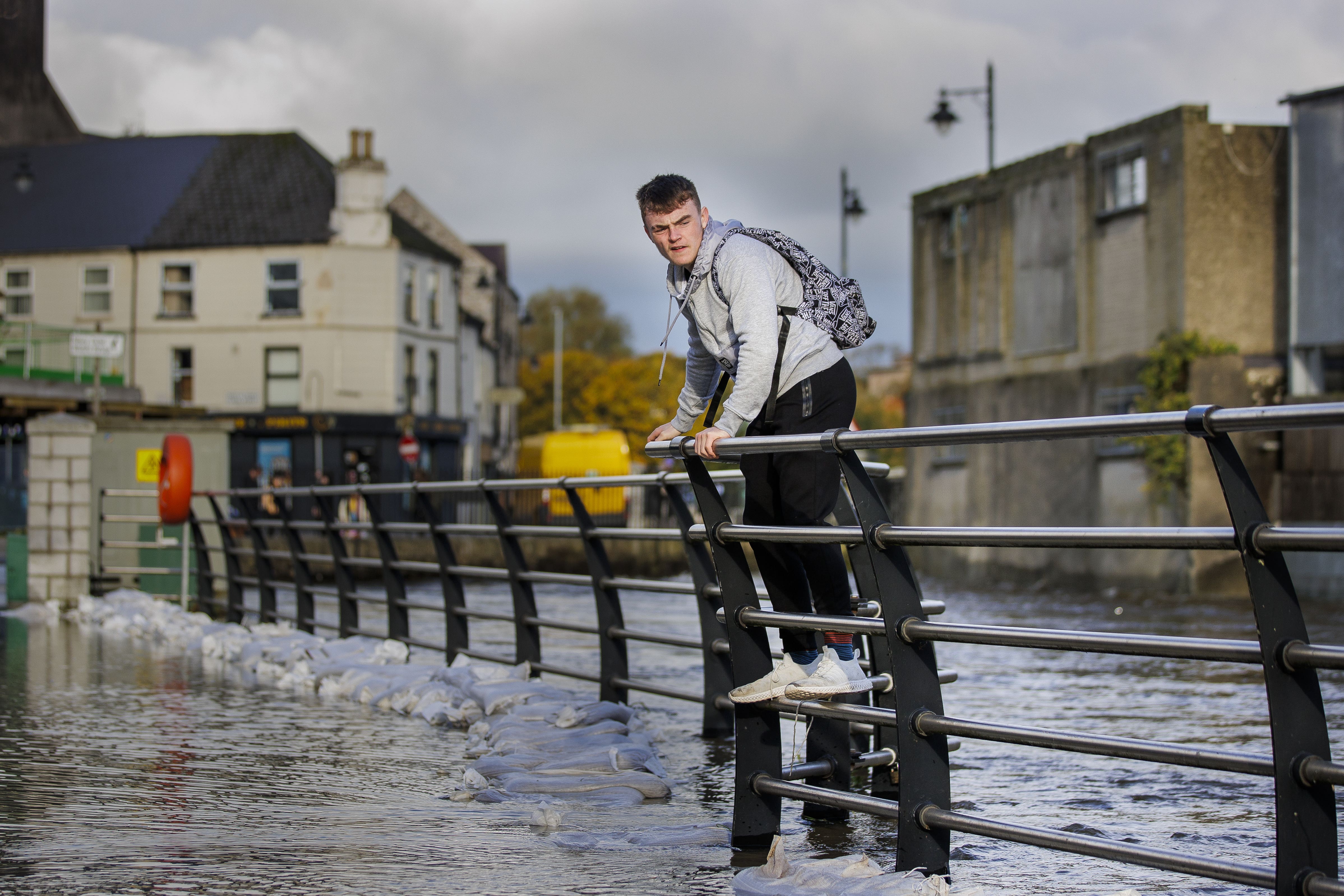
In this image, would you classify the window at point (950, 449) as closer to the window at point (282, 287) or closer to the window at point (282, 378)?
the window at point (282, 378)

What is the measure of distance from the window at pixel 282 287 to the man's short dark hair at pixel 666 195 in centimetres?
3996

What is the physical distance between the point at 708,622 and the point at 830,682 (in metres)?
2.14

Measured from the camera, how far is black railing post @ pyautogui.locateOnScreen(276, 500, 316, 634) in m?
10.7

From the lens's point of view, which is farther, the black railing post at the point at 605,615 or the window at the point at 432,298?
the window at the point at 432,298

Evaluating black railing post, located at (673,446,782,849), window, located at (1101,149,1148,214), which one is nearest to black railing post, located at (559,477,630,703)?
black railing post, located at (673,446,782,849)

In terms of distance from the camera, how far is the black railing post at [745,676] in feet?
13.4

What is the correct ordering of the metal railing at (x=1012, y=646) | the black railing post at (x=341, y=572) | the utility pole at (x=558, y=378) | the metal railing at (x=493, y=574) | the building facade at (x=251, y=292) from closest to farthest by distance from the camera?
the metal railing at (x=1012, y=646)
the metal railing at (x=493, y=574)
the black railing post at (x=341, y=572)
the building facade at (x=251, y=292)
the utility pole at (x=558, y=378)

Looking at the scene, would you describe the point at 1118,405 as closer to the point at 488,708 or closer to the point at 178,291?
the point at 488,708

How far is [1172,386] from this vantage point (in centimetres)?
2259

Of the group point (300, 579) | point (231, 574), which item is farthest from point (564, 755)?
point (231, 574)

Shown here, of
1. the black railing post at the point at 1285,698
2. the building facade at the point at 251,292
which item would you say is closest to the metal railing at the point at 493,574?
the black railing post at the point at 1285,698

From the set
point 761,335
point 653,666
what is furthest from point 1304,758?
point 653,666

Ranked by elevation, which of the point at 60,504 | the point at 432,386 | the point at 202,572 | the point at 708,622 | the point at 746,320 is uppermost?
the point at 432,386

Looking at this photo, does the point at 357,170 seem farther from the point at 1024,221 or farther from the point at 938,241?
the point at 1024,221
